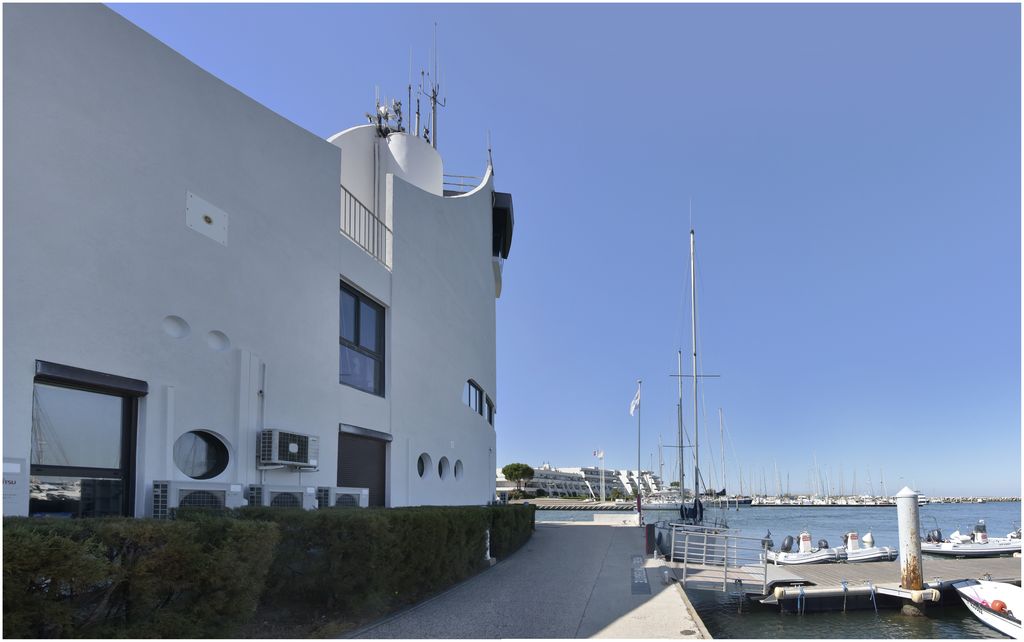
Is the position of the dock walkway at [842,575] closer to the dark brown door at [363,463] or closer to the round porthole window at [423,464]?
the round porthole window at [423,464]

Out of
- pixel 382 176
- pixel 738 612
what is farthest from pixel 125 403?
pixel 738 612

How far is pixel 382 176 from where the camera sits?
1967cm

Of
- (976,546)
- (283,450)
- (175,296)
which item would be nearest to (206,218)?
(175,296)

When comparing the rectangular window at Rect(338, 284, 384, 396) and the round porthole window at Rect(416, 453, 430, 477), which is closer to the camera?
the rectangular window at Rect(338, 284, 384, 396)

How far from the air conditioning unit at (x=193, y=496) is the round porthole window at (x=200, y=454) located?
0.36m

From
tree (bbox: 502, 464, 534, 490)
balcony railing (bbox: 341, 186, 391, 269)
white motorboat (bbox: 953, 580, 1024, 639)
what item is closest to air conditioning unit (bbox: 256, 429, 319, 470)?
balcony railing (bbox: 341, 186, 391, 269)

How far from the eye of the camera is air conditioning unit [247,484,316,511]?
10.9m

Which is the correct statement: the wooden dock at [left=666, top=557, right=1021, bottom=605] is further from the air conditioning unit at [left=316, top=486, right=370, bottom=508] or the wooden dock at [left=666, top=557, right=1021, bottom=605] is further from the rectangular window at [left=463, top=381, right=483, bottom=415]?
the rectangular window at [left=463, top=381, right=483, bottom=415]

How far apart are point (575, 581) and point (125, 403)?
7991 mm

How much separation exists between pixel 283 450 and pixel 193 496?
1.64 m

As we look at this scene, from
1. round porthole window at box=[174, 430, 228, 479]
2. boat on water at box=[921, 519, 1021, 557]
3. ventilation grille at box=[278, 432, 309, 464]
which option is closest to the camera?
round porthole window at box=[174, 430, 228, 479]

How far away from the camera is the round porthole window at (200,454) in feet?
32.9

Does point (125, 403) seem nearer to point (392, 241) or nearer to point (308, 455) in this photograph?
point (308, 455)

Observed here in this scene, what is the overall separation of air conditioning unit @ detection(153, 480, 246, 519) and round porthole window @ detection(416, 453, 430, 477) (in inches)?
284
